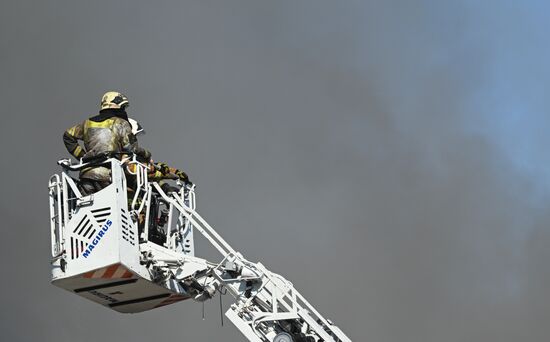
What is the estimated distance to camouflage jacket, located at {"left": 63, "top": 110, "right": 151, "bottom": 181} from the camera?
88.1 ft

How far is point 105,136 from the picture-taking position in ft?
88.2

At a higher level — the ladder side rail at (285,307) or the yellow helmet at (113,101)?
the yellow helmet at (113,101)

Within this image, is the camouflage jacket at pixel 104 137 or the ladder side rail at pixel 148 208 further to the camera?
the camouflage jacket at pixel 104 137

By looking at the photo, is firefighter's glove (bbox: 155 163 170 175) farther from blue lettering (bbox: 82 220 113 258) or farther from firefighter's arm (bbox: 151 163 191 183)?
blue lettering (bbox: 82 220 113 258)

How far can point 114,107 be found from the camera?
27.6m

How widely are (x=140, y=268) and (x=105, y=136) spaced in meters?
3.46

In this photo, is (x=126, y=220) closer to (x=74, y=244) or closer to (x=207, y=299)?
(x=74, y=244)

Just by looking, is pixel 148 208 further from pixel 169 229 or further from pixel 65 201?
pixel 65 201

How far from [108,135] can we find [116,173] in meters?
1.66

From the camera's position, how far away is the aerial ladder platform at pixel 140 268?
970 inches

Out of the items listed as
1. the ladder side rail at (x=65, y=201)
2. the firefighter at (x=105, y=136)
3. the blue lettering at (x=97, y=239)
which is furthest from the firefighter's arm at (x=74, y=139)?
the blue lettering at (x=97, y=239)

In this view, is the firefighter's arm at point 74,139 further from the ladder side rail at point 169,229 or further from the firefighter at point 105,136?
the ladder side rail at point 169,229

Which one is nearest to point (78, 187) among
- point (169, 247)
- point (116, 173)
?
point (116, 173)

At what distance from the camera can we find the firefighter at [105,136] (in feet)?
87.6
